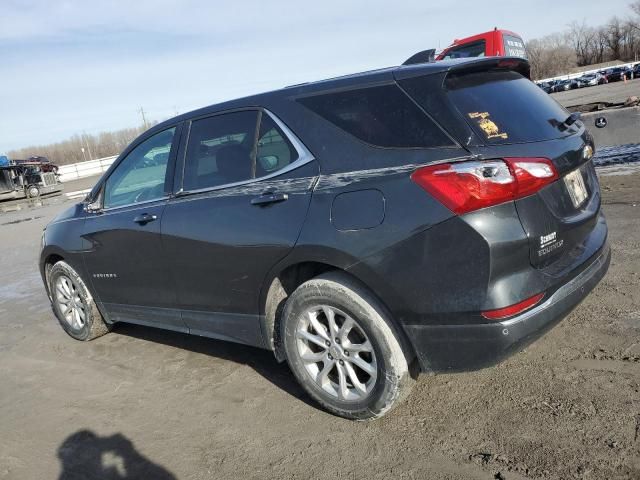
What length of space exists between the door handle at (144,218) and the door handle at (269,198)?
A: 102 cm

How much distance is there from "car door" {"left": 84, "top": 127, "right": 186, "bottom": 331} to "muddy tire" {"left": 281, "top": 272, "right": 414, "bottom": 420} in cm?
120

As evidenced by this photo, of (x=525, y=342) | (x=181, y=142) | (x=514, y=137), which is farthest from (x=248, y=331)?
(x=514, y=137)

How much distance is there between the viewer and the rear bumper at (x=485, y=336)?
8.54 feet

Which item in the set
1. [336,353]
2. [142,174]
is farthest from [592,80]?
[336,353]

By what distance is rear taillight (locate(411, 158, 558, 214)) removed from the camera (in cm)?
256

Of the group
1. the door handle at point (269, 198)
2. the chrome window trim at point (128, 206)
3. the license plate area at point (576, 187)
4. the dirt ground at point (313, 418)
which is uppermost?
the chrome window trim at point (128, 206)

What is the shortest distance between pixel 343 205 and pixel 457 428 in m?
1.34

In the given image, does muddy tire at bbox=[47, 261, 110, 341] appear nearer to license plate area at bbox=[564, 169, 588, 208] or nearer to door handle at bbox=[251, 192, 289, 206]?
door handle at bbox=[251, 192, 289, 206]

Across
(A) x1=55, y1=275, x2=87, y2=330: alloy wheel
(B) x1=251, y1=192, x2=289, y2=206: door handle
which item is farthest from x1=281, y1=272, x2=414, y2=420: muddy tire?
(A) x1=55, y1=275, x2=87, y2=330: alloy wheel

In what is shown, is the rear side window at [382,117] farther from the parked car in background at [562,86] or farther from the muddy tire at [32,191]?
the parked car in background at [562,86]

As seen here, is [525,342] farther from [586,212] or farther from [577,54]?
[577,54]

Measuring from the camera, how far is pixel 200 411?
3564 mm

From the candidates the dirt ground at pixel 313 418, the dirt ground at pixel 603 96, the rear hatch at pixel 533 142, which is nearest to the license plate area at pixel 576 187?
the rear hatch at pixel 533 142

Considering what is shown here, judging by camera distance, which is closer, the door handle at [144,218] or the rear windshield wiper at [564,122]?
the rear windshield wiper at [564,122]
